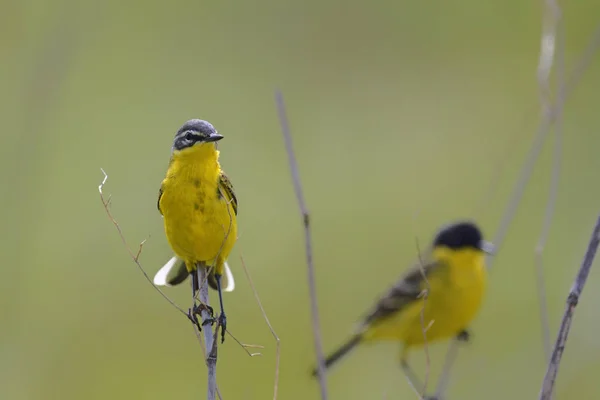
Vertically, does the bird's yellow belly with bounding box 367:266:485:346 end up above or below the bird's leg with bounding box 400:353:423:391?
above

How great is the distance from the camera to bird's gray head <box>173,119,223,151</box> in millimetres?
4703

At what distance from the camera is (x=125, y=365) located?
904cm

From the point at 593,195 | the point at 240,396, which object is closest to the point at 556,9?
the point at 240,396

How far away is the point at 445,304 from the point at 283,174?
507 centimetres

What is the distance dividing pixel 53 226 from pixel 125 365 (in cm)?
257

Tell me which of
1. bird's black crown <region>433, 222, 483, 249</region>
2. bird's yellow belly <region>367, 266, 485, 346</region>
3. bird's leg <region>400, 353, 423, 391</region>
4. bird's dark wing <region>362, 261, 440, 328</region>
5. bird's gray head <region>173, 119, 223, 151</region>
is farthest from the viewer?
bird's leg <region>400, 353, 423, 391</region>

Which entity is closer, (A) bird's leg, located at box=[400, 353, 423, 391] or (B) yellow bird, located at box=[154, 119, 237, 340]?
(B) yellow bird, located at box=[154, 119, 237, 340]

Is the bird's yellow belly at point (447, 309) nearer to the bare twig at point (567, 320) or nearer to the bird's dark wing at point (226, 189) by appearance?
the bird's dark wing at point (226, 189)

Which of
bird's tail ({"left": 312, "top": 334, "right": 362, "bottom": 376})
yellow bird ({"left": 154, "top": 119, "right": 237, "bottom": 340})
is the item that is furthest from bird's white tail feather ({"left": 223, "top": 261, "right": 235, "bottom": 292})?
bird's tail ({"left": 312, "top": 334, "right": 362, "bottom": 376})

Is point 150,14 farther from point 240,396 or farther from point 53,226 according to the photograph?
point 240,396

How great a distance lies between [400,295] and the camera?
24.9 feet

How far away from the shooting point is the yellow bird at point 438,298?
716 cm

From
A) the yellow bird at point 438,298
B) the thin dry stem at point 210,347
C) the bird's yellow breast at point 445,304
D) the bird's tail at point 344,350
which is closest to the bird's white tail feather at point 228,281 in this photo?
the thin dry stem at point 210,347

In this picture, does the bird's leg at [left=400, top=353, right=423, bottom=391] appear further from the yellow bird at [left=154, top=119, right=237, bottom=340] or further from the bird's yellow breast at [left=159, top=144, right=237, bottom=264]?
the bird's yellow breast at [left=159, top=144, right=237, bottom=264]
